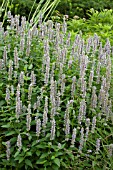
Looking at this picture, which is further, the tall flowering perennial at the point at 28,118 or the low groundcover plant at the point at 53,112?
the low groundcover plant at the point at 53,112

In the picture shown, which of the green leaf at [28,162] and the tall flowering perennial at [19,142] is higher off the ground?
the tall flowering perennial at [19,142]

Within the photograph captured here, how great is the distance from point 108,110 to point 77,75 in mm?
445

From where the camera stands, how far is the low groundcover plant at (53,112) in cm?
337

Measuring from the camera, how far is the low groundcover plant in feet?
11.1

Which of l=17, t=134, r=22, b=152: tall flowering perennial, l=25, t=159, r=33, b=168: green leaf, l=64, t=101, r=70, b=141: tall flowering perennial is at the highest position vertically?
l=64, t=101, r=70, b=141: tall flowering perennial

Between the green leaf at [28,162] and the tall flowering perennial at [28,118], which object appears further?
the green leaf at [28,162]

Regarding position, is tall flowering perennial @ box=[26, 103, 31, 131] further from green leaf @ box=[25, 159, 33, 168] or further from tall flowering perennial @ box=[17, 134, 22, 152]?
green leaf @ box=[25, 159, 33, 168]

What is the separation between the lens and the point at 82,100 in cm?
337

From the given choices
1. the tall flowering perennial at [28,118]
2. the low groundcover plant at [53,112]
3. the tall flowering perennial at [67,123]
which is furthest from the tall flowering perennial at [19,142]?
the tall flowering perennial at [67,123]

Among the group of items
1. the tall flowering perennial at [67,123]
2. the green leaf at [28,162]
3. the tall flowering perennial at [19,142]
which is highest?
the tall flowering perennial at [67,123]

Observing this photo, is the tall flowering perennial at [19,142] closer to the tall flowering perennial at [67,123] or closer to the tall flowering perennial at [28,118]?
the tall flowering perennial at [28,118]

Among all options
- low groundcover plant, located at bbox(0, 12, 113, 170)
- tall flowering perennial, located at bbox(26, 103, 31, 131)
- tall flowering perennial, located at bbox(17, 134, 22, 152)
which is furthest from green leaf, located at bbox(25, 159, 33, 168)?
tall flowering perennial, located at bbox(26, 103, 31, 131)

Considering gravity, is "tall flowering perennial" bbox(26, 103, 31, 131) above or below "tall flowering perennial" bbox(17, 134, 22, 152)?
above

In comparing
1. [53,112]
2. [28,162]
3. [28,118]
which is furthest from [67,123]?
[28,162]
